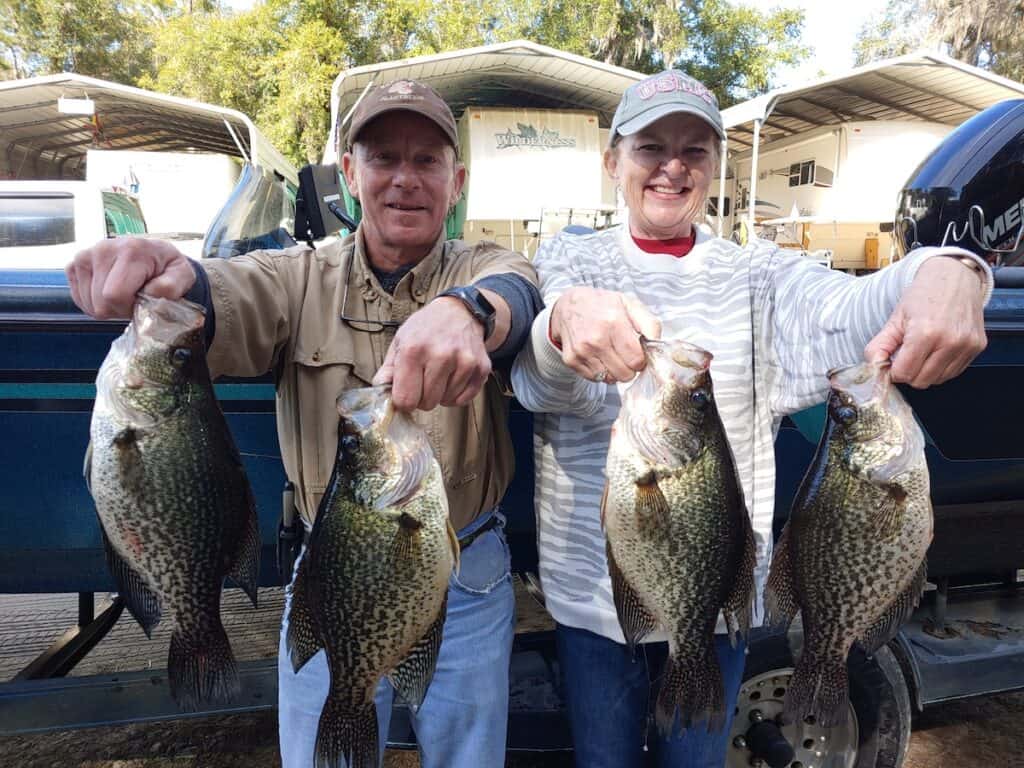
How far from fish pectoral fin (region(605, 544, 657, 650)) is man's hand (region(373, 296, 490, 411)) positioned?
583 millimetres

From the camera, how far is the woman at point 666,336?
6.16 feet

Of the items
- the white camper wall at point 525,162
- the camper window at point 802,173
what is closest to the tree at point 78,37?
the white camper wall at point 525,162

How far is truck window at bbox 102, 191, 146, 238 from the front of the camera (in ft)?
20.1

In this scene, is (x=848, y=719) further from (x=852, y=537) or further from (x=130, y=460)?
(x=130, y=460)

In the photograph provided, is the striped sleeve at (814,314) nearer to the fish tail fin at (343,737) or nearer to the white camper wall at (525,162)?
the fish tail fin at (343,737)

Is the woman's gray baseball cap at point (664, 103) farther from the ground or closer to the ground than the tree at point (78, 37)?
closer to the ground

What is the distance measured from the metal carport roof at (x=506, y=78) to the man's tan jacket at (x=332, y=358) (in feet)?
34.4

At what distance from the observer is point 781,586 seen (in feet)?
6.10

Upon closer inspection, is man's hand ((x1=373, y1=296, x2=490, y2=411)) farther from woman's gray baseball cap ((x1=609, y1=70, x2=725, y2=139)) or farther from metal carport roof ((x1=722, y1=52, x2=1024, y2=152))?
metal carport roof ((x1=722, y1=52, x2=1024, y2=152))

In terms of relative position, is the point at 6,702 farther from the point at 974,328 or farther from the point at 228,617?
the point at 974,328

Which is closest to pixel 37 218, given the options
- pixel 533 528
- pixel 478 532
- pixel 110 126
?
pixel 533 528

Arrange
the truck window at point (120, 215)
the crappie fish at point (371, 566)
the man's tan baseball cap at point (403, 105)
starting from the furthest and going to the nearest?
the truck window at point (120, 215) < the man's tan baseball cap at point (403, 105) < the crappie fish at point (371, 566)

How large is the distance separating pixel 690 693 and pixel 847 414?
2.68ft

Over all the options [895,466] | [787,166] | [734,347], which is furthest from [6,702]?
[787,166]
